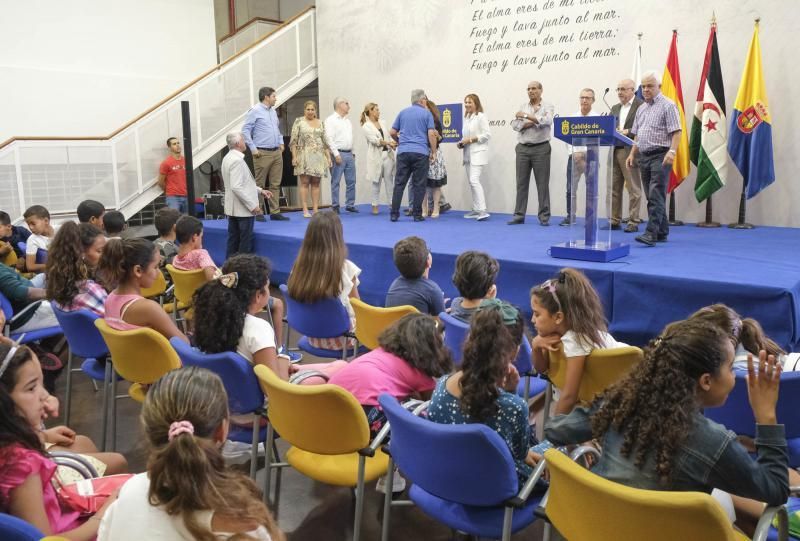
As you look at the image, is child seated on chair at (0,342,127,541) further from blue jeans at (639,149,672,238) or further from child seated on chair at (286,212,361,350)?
blue jeans at (639,149,672,238)

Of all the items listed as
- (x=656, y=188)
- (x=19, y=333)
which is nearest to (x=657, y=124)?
(x=656, y=188)

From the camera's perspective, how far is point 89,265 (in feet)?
12.2

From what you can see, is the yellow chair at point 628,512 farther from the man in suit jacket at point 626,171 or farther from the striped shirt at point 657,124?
the man in suit jacket at point 626,171

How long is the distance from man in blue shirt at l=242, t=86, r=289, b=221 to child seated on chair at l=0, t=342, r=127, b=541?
573 centimetres

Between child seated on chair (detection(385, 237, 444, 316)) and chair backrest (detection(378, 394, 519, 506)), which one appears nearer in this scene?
chair backrest (detection(378, 394, 519, 506))

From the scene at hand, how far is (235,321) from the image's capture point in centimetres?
254

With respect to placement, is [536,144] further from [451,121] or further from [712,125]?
[712,125]

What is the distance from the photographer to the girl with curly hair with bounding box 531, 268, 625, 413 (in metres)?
2.41

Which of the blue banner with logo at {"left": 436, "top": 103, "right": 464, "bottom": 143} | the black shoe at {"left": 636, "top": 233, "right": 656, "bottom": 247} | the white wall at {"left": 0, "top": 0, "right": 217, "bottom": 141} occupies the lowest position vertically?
the black shoe at {"left": 636, "top": 233, "right": 656, "bottom": 247}

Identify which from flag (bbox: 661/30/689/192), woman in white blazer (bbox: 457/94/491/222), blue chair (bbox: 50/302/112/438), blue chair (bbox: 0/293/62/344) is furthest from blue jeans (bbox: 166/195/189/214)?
flag (bbox: 661/30/689/192)

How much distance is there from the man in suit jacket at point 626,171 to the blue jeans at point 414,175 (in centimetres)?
198

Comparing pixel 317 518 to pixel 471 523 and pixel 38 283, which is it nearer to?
pixel 471 523

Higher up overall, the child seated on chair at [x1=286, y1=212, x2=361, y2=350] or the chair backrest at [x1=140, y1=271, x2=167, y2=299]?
the child seated on chair at [x1=286, y1=212, x2=361, y2=350]

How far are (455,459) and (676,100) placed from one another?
598 cm
